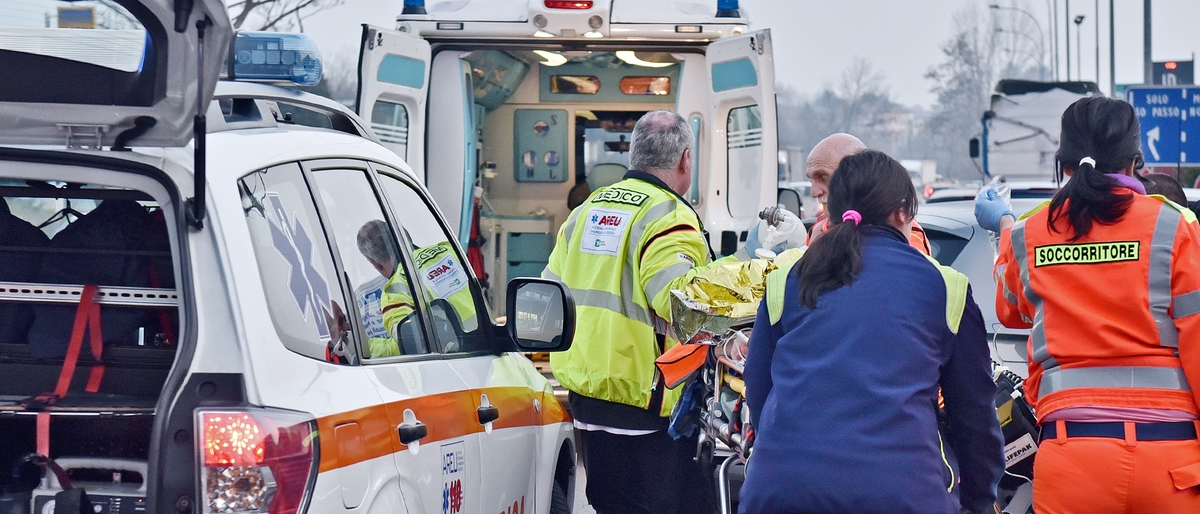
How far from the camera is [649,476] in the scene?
4.77 m

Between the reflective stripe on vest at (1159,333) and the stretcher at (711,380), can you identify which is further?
the stretcher at (711,380)

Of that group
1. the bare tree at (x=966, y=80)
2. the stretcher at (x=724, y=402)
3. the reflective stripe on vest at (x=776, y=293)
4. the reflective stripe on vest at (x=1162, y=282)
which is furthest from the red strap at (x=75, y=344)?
the bare tree at (x=966, y=80)

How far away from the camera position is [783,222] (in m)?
4.71

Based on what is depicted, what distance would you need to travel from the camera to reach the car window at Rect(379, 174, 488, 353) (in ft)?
12.1

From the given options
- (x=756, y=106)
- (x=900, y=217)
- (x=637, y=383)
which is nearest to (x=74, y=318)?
(x=900, y=217)

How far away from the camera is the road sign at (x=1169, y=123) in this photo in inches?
574

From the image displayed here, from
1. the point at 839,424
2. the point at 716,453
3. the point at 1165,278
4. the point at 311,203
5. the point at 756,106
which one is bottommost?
the point at 716,453

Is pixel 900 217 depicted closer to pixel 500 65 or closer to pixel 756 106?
pixel 756 106

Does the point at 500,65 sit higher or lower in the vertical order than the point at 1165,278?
higher

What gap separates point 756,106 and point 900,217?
529 cm

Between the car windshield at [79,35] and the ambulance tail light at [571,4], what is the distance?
5.88 metres

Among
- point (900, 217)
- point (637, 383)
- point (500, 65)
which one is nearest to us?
point (900, 217)

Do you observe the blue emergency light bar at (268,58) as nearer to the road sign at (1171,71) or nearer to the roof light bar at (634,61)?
the roof light bar at (634,61)

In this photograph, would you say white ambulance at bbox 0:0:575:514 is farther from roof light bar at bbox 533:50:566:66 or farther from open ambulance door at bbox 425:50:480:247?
roof light bar at bbox 533:50:566:66
